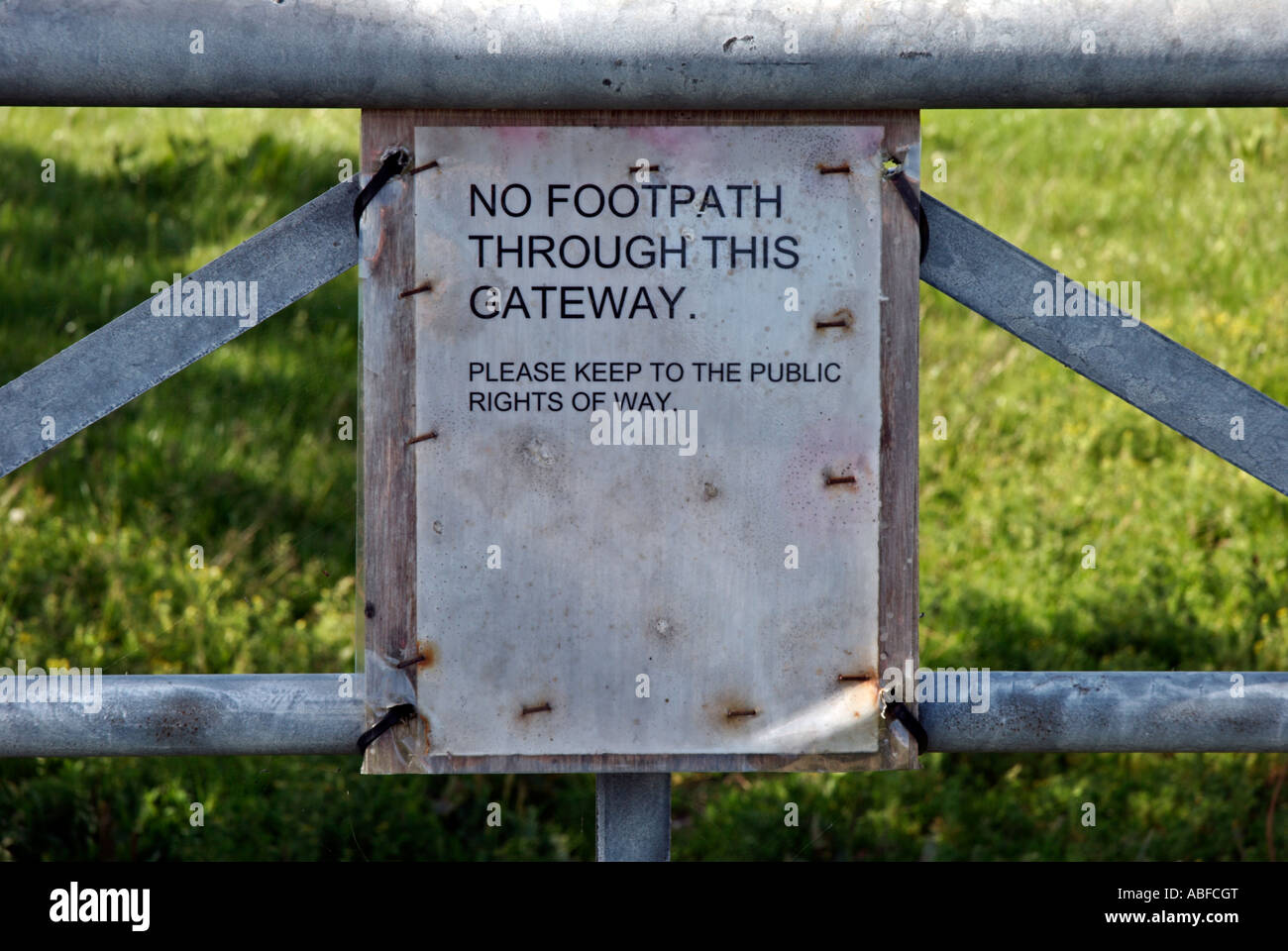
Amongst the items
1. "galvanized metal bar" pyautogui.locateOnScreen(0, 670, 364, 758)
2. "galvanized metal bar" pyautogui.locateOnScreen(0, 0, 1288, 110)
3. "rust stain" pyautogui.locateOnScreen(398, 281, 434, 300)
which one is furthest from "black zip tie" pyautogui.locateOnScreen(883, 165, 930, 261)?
"galvanized metal bar" pyautogui.locateOnScreen(0, 670, 364, 758)

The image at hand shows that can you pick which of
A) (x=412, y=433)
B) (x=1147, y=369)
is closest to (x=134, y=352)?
(x=412, y=433)

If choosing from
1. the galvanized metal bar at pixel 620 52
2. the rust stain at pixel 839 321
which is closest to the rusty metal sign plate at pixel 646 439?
the rust stain at pixel 839 321

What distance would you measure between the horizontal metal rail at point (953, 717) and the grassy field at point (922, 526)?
1.54m

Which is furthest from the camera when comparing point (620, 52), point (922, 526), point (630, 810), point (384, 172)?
point (922, 526)

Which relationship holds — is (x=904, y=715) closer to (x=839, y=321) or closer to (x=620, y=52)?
(x=839, y=321)

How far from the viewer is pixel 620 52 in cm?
177

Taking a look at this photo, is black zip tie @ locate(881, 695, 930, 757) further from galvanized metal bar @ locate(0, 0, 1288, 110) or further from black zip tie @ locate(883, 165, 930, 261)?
galvanized metal bar @ locate(0, 0, 1288, 110)

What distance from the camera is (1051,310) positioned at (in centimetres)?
194

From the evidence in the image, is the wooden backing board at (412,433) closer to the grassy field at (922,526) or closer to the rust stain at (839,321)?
the rust stain at (839,321)

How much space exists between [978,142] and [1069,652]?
4.11 metres

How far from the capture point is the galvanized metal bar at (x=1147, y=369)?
194 cm

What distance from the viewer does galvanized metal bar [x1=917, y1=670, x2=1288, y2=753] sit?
1.97 metres

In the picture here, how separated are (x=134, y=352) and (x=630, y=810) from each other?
102 cm

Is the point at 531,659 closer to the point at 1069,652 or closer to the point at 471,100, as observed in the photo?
the point at 471,100
